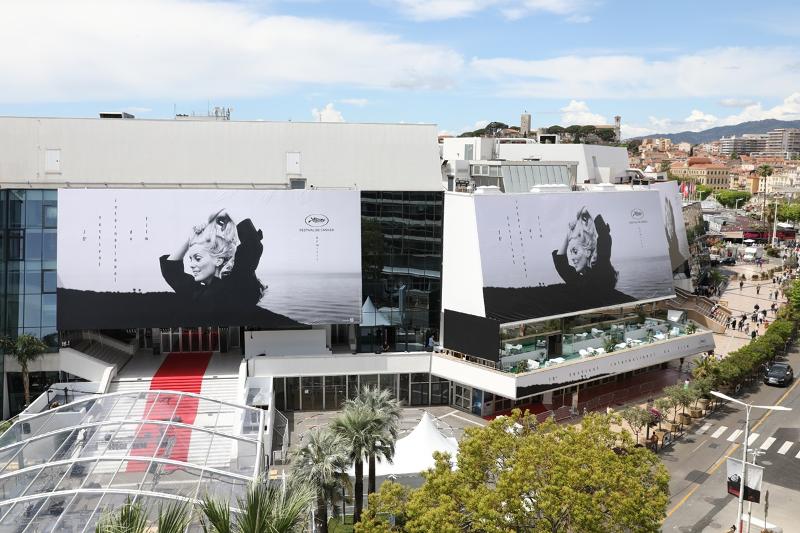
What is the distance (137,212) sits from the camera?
4341 cm

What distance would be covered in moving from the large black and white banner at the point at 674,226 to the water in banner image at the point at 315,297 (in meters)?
34.5

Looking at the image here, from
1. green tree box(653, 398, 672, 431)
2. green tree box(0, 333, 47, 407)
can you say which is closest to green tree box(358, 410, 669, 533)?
green tree box(653, 398, 672, 431)

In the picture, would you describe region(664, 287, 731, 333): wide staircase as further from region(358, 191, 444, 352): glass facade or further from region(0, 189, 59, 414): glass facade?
region(0, 189, 59, 414): glass facade

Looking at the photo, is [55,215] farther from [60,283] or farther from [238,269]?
[238,269]

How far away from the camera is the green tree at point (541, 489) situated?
2162 cm

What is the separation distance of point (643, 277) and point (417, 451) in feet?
89.9

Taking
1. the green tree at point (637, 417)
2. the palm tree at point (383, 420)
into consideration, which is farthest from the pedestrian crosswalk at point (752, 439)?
the palm tree at point (383, 420)

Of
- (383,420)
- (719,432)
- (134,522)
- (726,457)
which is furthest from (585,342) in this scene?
(134,522)

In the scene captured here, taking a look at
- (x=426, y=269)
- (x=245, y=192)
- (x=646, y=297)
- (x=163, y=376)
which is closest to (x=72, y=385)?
(x=163, y=376)

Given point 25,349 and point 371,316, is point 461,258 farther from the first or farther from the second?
point 25,349

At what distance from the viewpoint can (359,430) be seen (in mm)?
27859

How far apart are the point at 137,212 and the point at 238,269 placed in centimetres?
695

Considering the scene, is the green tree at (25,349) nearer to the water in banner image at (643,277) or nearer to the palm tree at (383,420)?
the palm tree at (383,420)

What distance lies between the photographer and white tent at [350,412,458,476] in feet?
109
